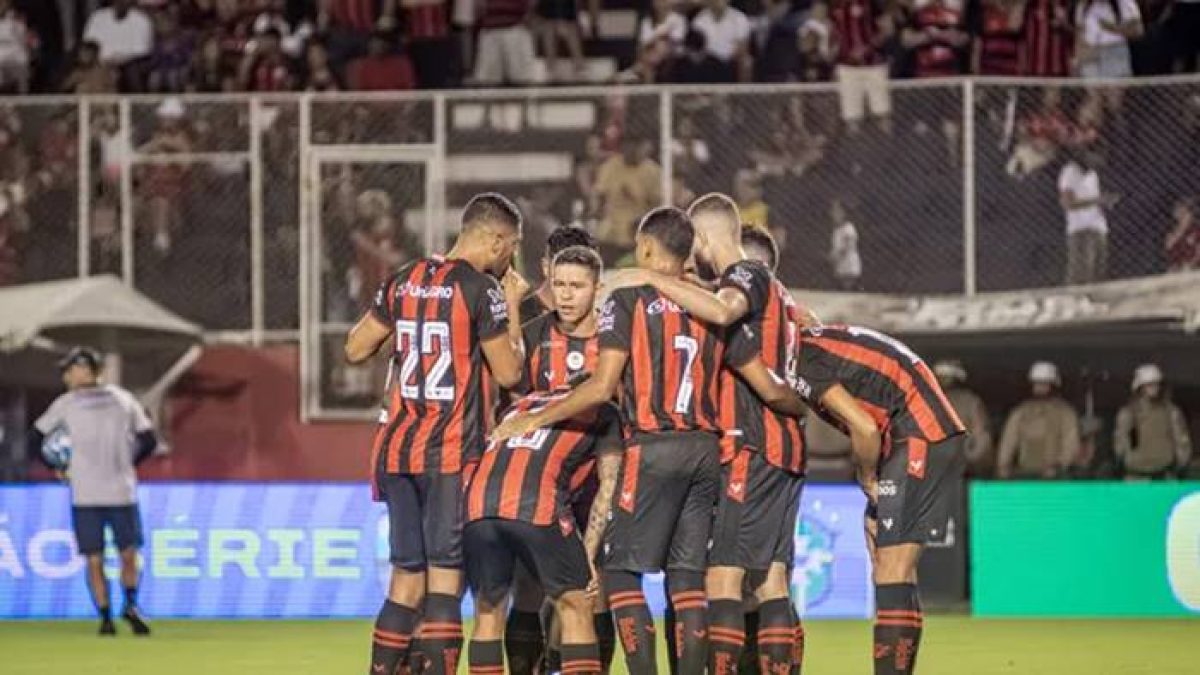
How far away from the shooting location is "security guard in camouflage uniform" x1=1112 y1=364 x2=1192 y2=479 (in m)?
22.4

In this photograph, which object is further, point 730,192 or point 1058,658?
point 730,192

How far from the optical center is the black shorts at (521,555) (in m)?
11.8

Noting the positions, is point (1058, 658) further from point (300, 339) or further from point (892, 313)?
point (300, 339)

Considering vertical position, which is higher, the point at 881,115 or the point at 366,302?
the point at 881,115

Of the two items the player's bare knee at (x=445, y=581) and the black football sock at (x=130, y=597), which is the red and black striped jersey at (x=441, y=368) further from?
the black football sock at (x=130, y=597)

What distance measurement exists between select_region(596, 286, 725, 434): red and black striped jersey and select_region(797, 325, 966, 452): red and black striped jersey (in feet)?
2.23

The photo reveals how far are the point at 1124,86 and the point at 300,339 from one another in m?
7.28

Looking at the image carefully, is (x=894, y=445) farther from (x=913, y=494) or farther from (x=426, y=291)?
(x=426, y=291)

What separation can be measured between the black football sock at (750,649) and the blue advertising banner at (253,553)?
24.8ft

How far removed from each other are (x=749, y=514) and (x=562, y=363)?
1.14 metres

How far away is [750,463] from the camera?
496 inches

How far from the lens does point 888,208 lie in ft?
73.7

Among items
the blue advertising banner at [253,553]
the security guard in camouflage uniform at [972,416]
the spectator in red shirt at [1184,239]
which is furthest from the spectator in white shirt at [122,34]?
the spectator in red shirt at [1184,239]

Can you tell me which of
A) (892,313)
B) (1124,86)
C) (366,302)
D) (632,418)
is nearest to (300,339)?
(366,302)
